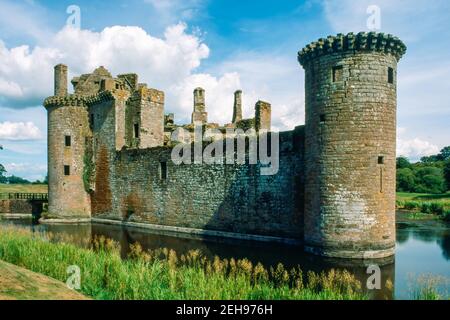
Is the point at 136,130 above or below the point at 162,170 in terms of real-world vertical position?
above

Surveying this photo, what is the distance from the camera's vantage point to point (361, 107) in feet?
44.3

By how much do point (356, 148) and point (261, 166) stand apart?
188 inches

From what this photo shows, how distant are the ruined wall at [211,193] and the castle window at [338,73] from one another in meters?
2.72

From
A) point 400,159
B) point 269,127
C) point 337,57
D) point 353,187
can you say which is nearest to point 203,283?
point 353,187

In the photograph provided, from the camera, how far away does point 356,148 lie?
44.2 feet

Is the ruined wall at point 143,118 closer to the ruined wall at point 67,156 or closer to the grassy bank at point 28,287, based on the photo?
the ruined wall at point 67,156

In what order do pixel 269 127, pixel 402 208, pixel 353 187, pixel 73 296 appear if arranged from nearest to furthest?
pixel 73 296
pixel 353 187
pixel 269 127
pixel 402 208

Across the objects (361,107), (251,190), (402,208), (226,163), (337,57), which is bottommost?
(402,208)

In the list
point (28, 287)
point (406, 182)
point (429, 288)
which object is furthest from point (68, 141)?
point (406, 182)

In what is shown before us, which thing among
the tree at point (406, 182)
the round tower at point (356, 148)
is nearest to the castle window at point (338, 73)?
the round tower at point (356, 148)

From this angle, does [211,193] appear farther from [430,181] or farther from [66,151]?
[430,181]

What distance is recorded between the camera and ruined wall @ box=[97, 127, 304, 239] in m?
16.1
